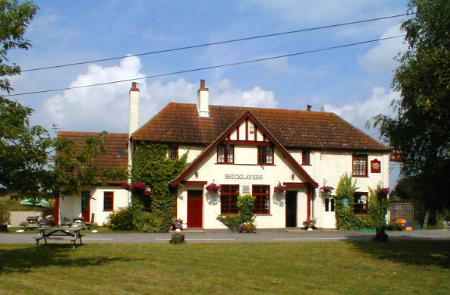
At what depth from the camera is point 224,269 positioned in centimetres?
1599

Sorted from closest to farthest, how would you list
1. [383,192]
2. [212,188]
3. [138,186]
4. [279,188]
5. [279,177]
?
[138,186] < [212,188] < [279,188] < [279,177] < [383,192]

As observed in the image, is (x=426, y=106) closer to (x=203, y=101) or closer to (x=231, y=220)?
(x=231, y=220)

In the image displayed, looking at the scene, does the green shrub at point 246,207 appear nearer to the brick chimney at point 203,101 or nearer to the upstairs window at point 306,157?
the upstairs window at point 306,157

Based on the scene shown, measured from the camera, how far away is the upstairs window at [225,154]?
3772 centimetres

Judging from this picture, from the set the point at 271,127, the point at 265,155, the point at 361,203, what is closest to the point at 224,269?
the point at 265,155

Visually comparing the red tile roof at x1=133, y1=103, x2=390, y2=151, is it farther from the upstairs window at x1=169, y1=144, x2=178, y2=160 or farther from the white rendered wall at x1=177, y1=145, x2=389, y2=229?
the white rendered wall at x1=177, y1=145, x2=389, y2=229

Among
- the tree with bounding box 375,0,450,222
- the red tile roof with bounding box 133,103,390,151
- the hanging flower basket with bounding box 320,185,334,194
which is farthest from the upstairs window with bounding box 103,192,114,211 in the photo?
the tree with bounding box 375,0,450,222

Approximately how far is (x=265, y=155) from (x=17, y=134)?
25.3 meters

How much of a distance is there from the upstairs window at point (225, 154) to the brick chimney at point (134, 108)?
17.2 ft

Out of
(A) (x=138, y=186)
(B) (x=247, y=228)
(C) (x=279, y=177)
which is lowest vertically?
(B) (x=247, y=228)

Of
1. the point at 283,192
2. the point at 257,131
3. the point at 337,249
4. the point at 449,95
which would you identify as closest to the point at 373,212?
the point at 283,192

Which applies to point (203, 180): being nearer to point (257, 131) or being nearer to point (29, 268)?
point (257, 131)

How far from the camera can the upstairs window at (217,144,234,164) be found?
3772 cm

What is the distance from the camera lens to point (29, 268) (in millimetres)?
15852
